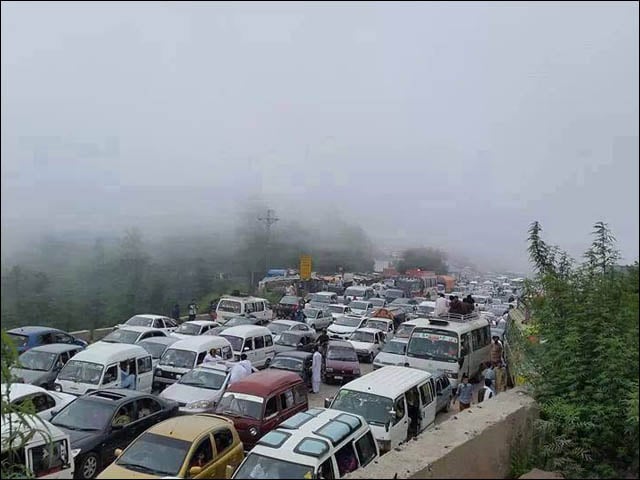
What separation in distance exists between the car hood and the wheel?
283 centimetres

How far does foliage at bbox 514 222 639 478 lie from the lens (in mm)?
7141

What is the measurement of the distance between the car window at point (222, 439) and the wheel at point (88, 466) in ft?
6.77

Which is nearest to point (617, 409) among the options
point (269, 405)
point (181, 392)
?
point (269, 405)

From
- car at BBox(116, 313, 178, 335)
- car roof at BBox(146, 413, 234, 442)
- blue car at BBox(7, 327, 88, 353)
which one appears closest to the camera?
car roof at BBox(146, 413, 234, 442)

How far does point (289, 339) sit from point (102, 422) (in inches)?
409

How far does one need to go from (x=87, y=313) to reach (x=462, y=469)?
15433 mm

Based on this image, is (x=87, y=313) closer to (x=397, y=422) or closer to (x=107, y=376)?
(x=107, y=376)

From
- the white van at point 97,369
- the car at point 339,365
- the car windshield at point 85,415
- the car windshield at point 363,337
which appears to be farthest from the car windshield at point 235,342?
the car windshield at point 85,415

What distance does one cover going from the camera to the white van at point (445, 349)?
49.7 ft

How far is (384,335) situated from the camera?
22172 mm

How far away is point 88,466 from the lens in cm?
850

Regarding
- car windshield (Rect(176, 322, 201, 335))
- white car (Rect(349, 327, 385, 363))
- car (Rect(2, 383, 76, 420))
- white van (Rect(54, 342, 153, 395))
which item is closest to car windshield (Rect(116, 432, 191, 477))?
car (Rect(2, 383, 76, 420))

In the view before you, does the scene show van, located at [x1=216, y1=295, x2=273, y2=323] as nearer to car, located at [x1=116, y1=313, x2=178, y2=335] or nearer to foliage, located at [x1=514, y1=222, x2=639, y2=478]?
car, located at [x1=116, y1=313, x2=178, y2=335]

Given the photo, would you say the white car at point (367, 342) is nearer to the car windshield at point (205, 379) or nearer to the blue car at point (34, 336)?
the car windshield at point (205, 379)
